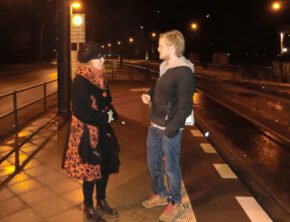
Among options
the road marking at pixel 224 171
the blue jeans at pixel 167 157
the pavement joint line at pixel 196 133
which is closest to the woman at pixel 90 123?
the blue jeans at pixel 167 157

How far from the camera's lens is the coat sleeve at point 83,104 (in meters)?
3.70

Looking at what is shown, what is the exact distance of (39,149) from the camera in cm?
693

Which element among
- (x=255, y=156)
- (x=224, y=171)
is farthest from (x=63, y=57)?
(x=224, y=171)

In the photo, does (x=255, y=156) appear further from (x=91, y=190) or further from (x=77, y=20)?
(x=77, y=20)

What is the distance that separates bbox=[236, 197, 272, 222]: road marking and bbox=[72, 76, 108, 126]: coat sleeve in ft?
6.58

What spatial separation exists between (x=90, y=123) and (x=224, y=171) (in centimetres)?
290

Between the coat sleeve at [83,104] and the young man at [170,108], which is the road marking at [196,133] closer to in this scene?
the young man at [170,108]

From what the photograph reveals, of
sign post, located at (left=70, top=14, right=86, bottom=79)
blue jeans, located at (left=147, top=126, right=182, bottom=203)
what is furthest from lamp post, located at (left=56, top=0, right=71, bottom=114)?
blue jeans, located at (left=147, top=126, right=182, bottom=203)

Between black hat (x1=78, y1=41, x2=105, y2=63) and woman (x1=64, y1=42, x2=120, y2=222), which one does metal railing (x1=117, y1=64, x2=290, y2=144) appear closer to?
woman (x1=64, y1=42, x2=120, y2=222)

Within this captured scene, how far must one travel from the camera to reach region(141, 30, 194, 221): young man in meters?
3.75

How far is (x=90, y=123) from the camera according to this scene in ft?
12.3

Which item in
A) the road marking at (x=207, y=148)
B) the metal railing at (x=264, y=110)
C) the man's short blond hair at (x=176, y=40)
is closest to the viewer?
the man's short blond hair at (x=176, y=40)

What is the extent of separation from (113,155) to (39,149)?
3251 mm

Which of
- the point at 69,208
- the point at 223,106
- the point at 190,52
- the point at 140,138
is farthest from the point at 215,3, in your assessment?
the point at 69,208
